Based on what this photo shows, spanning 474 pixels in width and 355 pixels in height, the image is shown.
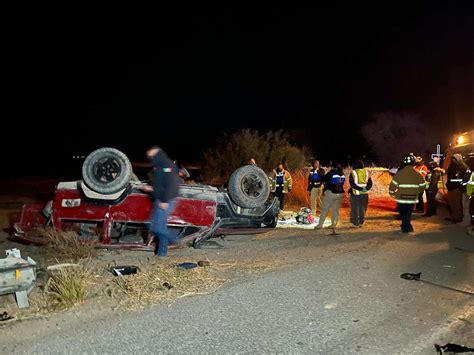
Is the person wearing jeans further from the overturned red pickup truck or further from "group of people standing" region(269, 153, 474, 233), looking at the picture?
"group of people standing" region(269, 153, 474, 233)

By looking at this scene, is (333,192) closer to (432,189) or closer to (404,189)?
(404,189)

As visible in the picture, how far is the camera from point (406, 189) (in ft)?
30.1

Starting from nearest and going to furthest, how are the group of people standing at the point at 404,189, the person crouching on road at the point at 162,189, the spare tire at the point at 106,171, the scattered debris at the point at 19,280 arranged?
1. the scattered debris at the point at 19,280
2. the person crouching on road at the point at 162,189
3. the spare tire at the point at 106,171
4. the group of people standing at the point at 404,189

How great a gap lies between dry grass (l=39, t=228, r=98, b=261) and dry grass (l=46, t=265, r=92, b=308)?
1.24 m

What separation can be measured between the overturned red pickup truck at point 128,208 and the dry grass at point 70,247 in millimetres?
447

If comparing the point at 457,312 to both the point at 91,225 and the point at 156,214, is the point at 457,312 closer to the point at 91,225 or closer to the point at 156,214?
the point at 156,214

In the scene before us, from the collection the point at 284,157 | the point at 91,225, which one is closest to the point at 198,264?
the point at 91,225

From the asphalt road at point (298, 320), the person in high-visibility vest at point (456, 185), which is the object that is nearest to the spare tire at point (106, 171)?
the asphalt road at point (298, 320)

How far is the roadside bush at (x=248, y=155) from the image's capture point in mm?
19750

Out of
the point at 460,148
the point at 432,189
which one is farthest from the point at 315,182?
the point at 460,148

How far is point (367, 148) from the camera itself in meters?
40.2

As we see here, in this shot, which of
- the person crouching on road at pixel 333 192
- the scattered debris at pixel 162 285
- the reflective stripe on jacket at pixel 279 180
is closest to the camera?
the scattered debris at pixel 162 285

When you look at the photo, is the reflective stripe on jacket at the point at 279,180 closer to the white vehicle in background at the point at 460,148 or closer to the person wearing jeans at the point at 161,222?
the white vehicle in background at the point at 460,148

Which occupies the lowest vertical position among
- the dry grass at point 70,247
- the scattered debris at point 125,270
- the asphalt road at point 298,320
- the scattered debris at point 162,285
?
the asphalt road at point 298,320
